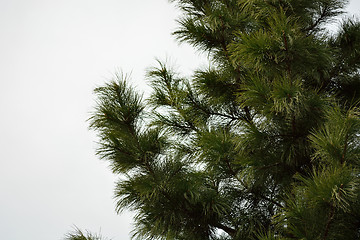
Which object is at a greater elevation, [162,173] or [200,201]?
[162,173]

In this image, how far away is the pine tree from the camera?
10.2ft

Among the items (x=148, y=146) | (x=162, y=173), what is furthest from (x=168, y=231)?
(x=148, y=146)

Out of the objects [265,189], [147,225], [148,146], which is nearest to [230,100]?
[265,189]

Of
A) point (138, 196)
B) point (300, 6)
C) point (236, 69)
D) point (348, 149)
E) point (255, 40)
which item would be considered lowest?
point (348, 149)

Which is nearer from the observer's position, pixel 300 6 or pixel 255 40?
pixel 255 40

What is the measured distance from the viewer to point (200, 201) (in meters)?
3.63

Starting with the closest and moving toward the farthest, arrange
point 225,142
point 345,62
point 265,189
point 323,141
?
point 323,141, point 225,142, point 265,189, point 345,62

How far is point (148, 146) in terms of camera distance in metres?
3.59

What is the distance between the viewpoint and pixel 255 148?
12.4 ft

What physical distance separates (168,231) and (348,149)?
1534mm

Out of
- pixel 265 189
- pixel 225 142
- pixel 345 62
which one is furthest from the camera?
pixel 345 62

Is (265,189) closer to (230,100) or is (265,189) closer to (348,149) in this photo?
(230,100)

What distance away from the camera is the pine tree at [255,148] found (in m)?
3.11

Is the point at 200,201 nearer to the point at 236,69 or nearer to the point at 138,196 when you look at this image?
the point at 138,196
